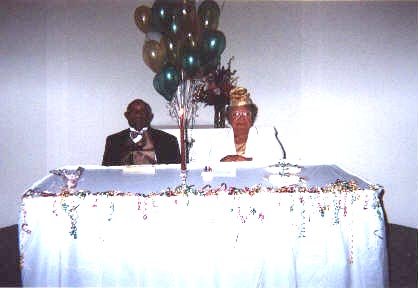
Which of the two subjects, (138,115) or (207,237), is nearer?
(207,237)

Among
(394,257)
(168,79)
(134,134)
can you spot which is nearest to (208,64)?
(168,79)

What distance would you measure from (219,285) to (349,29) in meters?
4.22

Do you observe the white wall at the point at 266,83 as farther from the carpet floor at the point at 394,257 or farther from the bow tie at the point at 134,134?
the bow tie at the point at 134,134

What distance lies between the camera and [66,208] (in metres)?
2.24

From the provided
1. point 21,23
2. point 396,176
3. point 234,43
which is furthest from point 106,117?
point 396,176

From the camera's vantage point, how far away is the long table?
226cm

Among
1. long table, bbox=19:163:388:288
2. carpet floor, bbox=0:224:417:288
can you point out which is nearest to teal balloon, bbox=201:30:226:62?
long table, bbox=19:163:388:288

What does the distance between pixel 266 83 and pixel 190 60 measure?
1.49 metres

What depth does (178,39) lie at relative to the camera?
15.3 feet

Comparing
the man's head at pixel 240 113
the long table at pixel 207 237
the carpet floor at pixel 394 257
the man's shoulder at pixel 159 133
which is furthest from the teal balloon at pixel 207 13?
the carpet floor at pixel 394 257

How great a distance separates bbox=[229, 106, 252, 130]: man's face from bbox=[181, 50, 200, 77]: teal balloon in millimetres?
912

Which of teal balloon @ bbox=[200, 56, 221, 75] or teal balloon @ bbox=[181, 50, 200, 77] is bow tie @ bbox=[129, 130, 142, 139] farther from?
teal balloon @ bbox=[200, 56, 221, 75]

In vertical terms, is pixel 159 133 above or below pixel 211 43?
below

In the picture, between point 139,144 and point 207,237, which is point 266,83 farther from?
point 207,237
